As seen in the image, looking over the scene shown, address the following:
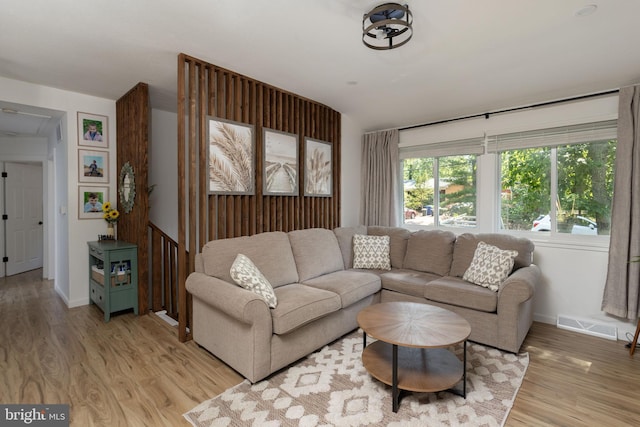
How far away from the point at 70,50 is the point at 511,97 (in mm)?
4213

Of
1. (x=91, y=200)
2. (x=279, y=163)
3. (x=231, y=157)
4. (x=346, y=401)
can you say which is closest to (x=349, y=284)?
(x=346, y=401)

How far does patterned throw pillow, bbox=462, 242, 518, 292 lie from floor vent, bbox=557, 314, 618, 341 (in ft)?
3.35

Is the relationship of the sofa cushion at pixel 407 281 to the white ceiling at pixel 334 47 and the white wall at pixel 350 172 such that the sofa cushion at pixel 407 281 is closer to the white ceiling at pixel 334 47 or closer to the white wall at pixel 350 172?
the white wall at pixel 350 172

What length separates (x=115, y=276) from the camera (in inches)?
130

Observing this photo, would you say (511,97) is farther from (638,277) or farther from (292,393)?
(292,393)

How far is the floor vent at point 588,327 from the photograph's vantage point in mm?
2945

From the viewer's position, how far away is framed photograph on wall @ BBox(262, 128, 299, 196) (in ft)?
10.9

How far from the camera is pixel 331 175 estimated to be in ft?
13.9

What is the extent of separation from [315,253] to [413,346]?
1762mm

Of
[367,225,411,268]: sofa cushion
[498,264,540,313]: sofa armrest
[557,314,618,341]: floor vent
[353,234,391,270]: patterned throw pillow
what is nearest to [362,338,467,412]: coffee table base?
[498,264,540,313]: sofa armrest

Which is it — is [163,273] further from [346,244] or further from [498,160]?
[498,160]

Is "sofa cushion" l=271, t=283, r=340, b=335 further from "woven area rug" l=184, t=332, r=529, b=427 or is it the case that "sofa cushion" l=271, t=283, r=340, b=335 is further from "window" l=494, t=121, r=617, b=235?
"window" l=494, t=121, r=617, b=235

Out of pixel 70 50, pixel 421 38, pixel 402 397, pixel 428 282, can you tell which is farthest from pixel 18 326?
pixel 421 38

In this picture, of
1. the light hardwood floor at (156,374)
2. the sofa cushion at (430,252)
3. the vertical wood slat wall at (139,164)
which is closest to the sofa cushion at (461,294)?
the sofa cushion at (430,252)
